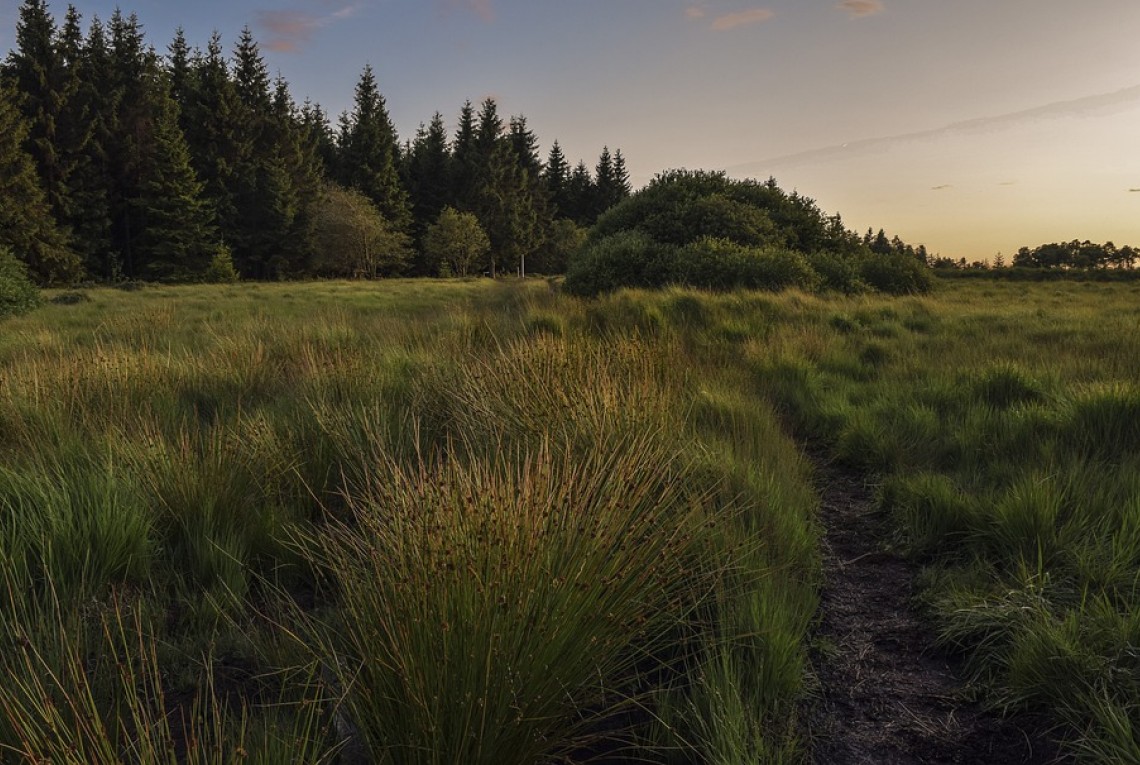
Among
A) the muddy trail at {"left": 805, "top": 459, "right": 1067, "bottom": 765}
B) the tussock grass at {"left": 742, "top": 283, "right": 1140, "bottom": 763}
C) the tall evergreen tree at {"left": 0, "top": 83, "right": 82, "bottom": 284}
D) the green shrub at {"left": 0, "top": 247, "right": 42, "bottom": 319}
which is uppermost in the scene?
the tall evergreen tree at {"left": 0, "top": 83, "right": 82, "bottom": 284}

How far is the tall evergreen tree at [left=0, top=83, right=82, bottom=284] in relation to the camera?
1314 inches

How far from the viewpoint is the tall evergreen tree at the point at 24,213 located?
109ft

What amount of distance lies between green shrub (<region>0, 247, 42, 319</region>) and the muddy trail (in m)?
18.4

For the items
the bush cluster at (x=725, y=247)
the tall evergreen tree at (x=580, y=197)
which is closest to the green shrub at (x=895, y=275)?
the bush cluster at (x=725, y=247)

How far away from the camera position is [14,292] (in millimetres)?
16266

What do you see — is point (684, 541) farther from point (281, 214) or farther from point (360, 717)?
point (281, 214)

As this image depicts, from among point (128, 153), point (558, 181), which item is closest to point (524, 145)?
point (558, 181)

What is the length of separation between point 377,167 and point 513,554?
55502 mm

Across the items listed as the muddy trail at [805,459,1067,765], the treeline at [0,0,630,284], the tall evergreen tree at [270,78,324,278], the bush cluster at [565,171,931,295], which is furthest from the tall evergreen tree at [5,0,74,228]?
the muddy trail at [805,459,1067,765]

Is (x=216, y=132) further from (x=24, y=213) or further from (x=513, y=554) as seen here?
(x=513, y=554)

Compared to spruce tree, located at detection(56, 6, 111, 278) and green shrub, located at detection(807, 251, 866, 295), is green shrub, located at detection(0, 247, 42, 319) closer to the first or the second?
green shrub, located at detection(807, 251, 866, 295)

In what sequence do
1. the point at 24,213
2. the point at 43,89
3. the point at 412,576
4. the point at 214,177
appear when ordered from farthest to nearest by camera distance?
1. the point at 214,177
2. the point at 43,89
3. the point at 24,213
4. the point at 412,576

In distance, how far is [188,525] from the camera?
121 inches

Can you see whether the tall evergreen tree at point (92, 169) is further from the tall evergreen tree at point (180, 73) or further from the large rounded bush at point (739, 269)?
the large rounded bush at point (739, 269)
